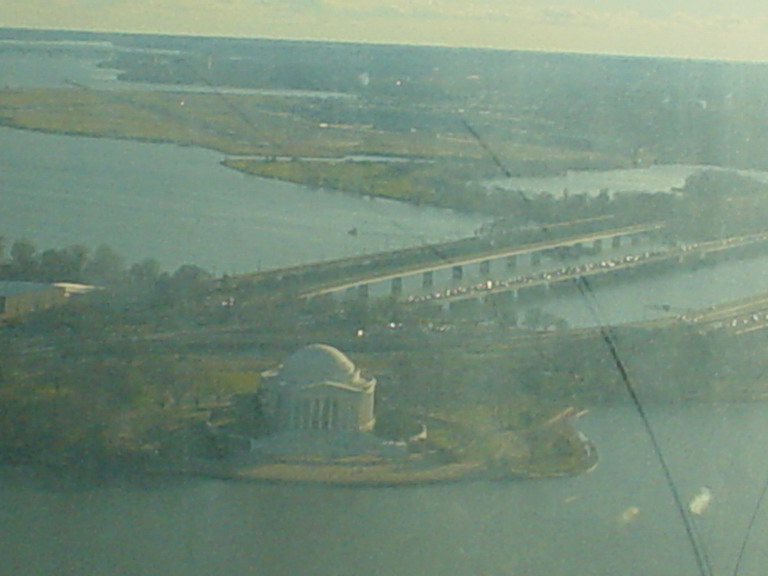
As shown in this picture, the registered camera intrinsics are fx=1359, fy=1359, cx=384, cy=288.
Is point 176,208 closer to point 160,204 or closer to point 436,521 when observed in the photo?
point 160,204

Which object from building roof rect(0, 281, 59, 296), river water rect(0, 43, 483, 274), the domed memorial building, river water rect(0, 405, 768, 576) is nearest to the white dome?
the domed memorial building

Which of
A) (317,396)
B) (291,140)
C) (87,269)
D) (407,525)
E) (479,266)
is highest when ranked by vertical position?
(291,140)

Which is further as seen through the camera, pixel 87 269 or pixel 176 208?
pixel 176 208

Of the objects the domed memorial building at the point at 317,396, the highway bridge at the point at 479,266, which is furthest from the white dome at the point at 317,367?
the highway bridge at the point at 479,266

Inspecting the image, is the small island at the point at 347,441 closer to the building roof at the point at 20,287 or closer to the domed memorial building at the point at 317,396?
the domed memorial building at the point at 317,396

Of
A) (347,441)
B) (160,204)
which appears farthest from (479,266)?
(347,441)

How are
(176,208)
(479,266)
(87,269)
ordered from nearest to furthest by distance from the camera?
(87,269), (479,266), (176,208)

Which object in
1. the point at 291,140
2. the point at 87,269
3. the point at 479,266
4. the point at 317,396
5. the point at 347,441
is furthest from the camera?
the point at 291,140
